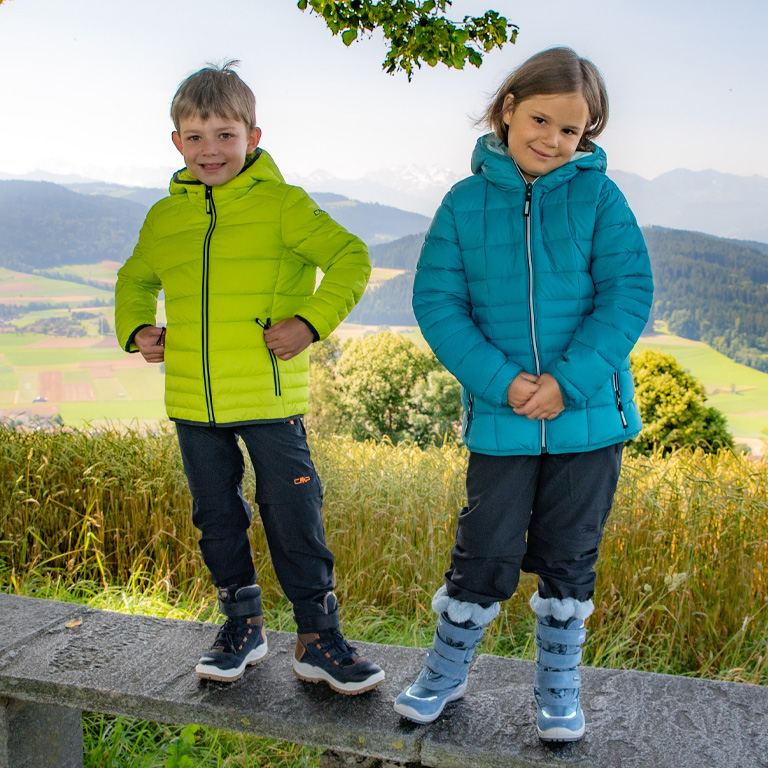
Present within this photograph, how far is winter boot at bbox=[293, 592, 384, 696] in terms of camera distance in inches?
66.9

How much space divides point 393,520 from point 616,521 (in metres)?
0.83

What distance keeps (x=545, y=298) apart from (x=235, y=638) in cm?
110

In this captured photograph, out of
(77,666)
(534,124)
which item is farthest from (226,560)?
(534,124)

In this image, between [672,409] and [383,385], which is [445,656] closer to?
[672,409]

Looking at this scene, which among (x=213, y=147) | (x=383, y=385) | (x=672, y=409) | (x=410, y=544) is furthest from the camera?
(x=383, y=385)

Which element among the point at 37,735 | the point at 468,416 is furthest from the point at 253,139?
the point at 37,735

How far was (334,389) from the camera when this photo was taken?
24.7 ft

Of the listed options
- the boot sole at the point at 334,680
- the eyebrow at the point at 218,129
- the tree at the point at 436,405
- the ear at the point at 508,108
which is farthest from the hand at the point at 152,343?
the tree at the point at 436,405

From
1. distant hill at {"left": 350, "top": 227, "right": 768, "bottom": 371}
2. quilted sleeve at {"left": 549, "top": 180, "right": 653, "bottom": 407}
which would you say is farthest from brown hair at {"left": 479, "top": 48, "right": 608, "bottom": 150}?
distant hill at {"left": 350, "top": 227, "right": 768, "bottom": 371}

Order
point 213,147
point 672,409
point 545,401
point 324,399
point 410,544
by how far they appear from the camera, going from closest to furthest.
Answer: point 545,401, point 213,147, point 410,544, point 672,409, point 324,399

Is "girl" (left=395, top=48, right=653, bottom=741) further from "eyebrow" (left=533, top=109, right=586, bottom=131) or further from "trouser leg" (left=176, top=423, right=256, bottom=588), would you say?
"trouser leg" (left=176, top=423, right=256, bottom=588)

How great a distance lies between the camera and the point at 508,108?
60.1 inches

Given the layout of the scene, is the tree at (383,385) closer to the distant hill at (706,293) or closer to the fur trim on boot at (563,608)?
the distant hill at (706,293)

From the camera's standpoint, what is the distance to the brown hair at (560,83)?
144 cm
